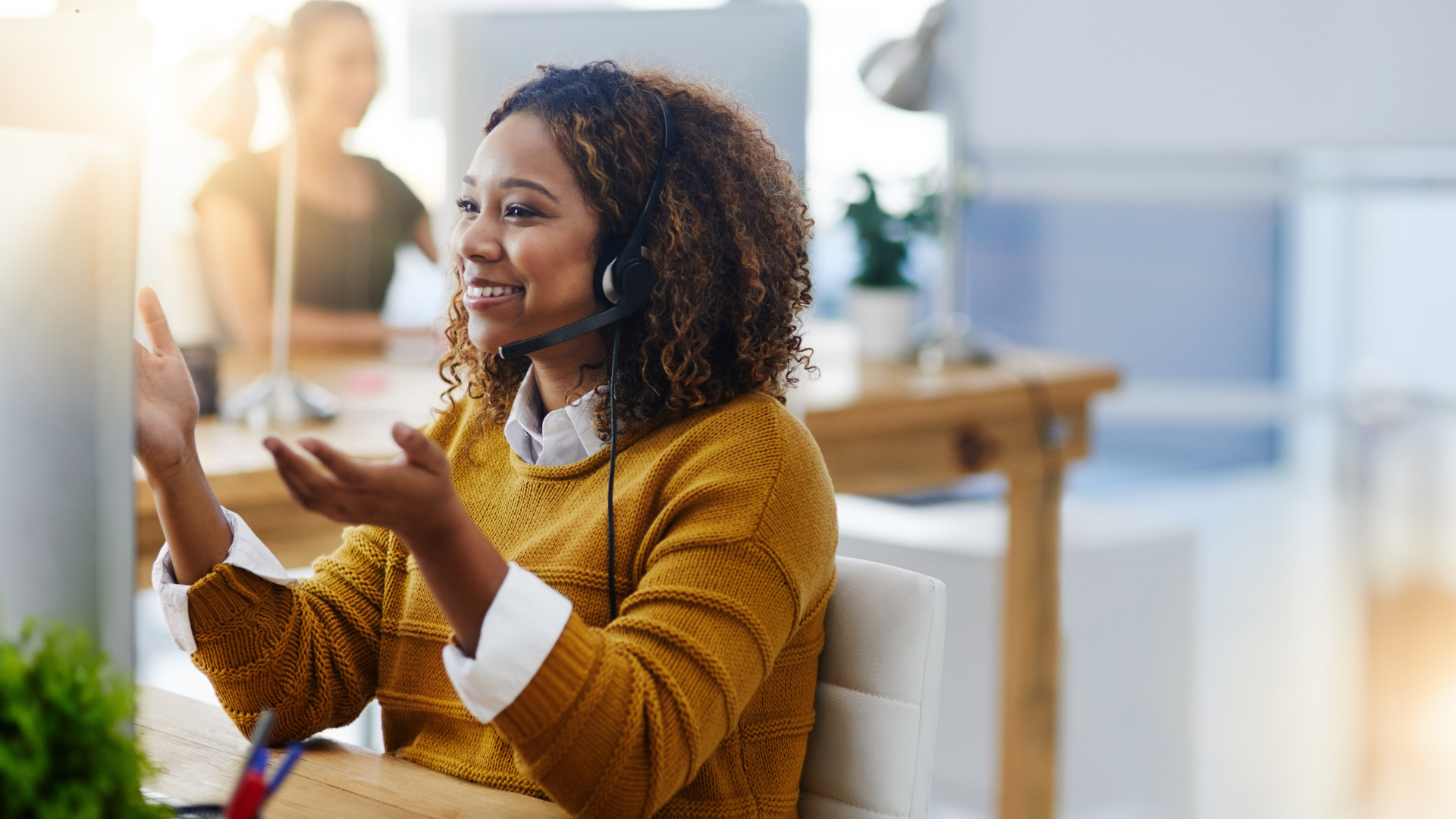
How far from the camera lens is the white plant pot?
2699 mm

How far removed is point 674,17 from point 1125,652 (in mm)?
1708

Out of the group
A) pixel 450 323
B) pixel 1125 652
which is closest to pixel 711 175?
pixel 450 323

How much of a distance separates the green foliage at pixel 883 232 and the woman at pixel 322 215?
985 millimetres

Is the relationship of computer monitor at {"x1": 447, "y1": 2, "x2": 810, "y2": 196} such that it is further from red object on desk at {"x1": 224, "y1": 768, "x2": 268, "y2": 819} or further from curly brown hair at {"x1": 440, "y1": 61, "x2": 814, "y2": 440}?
red object on desk at {"x1": 224, "y1": 768, "x2": 268, "y2": 819}

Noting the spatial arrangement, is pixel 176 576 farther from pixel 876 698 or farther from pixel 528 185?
pixel 876 698

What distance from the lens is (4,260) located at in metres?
0.54

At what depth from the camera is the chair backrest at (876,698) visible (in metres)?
0.95

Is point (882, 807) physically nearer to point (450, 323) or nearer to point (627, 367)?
point (627, 367)

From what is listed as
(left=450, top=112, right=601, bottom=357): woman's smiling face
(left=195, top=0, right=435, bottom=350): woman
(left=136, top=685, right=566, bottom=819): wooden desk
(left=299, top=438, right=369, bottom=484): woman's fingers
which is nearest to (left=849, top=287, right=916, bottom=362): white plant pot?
(left=195, top=0, right=435, bottom=350): woman

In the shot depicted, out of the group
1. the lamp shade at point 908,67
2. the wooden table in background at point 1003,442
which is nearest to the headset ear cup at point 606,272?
the wooden table in background at point 1003,442

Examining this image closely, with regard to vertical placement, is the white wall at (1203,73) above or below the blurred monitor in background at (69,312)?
above

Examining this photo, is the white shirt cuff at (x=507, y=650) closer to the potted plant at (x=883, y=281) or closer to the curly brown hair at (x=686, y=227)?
the curly brown hair at (x=686, y=227)

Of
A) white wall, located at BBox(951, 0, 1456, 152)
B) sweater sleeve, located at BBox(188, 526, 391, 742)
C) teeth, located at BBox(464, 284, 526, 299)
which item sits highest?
white wall, located at BBox(951, 0, 1456, 152)

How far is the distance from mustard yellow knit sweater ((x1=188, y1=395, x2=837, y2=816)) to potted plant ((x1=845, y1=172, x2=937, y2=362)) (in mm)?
1655
